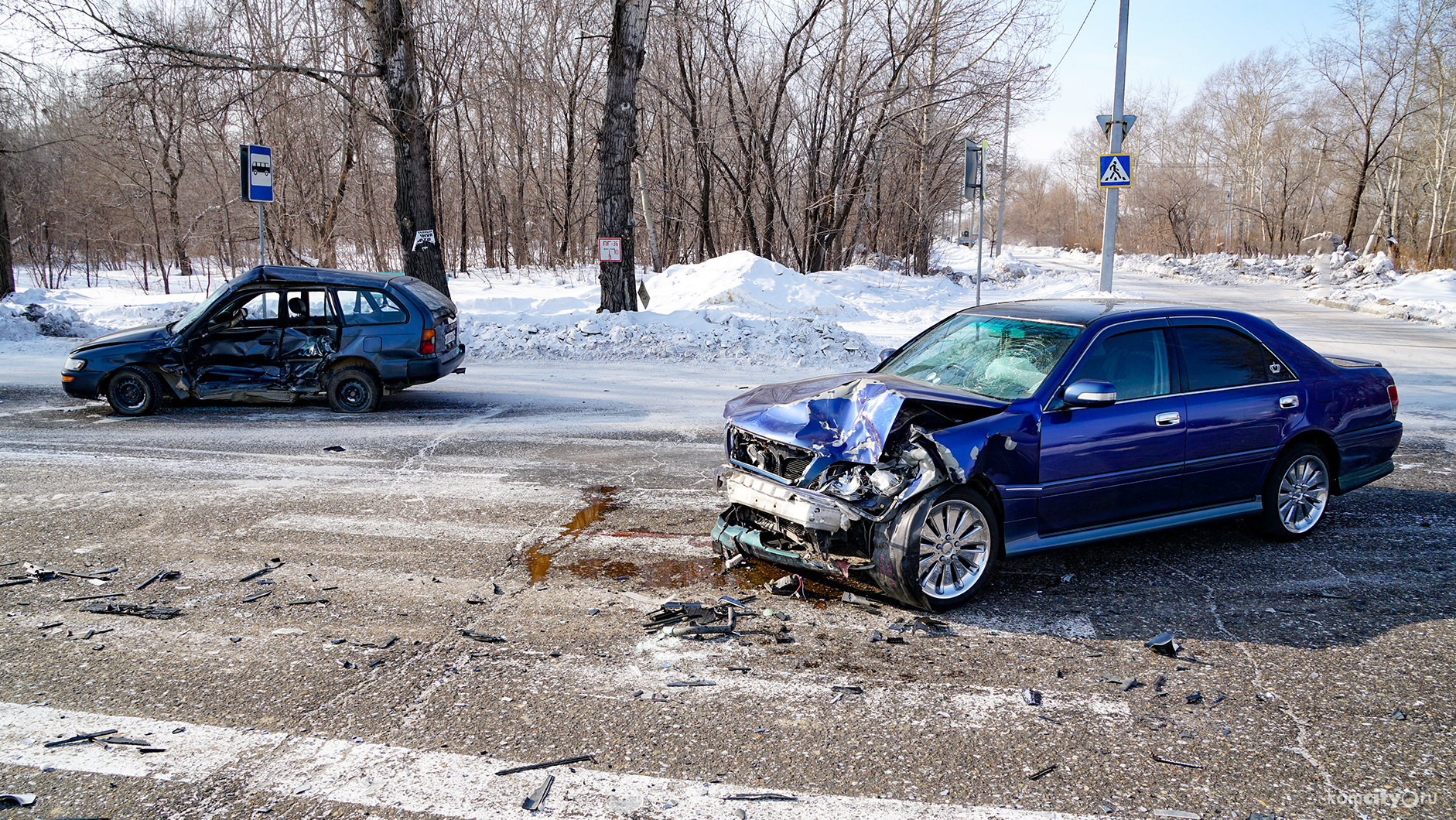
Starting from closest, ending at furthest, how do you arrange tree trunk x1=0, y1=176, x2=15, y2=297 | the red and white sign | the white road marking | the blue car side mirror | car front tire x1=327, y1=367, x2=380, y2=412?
1. the white road marking
2. the blue car side mirror
3. car front tire x1=327, y1=367, x2=380, y2=412
4. the red and white sign
5. tree trunk x1=0, y1=176, x2=15, y2=297

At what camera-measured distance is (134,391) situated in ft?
32.3

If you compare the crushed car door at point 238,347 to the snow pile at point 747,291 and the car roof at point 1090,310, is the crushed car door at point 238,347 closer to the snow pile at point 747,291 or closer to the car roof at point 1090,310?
the car roof at point 1090,310

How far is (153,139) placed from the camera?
1417 inches

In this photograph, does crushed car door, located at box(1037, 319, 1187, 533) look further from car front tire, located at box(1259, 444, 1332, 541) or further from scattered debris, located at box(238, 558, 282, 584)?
scattered debris, located at box(238, 558, 282, 584)

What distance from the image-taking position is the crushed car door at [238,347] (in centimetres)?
986

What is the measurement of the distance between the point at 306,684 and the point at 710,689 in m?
1.81

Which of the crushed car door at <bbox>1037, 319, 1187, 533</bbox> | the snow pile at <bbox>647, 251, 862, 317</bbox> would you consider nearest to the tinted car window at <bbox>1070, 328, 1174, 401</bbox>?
the crushed car door at <bbox>1037, 319, 1187, 533</bbox>

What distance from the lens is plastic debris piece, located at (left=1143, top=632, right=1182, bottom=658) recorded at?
4160 millimetres

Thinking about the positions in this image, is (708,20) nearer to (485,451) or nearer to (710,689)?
(485,451)

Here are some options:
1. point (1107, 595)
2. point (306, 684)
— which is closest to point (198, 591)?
point (306, 684)

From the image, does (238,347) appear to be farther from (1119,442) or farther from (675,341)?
(1119,442)

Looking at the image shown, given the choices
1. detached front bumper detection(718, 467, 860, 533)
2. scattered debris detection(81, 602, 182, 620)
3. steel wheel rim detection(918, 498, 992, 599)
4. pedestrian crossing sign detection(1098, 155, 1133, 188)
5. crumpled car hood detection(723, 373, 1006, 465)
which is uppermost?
pedestrian crossing sign detection(1098, 155, 1133, 188)

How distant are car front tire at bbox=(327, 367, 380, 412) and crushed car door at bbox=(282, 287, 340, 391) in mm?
238

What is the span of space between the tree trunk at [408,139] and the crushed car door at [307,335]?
550 cm
